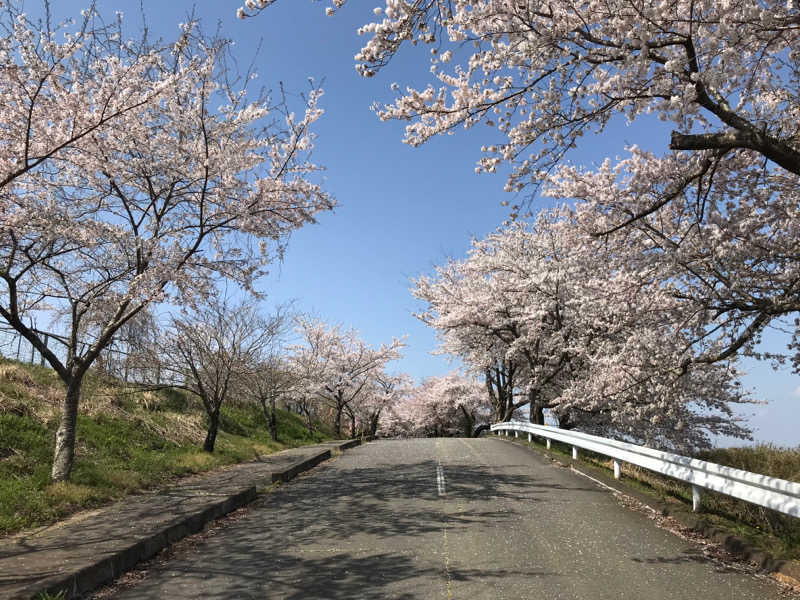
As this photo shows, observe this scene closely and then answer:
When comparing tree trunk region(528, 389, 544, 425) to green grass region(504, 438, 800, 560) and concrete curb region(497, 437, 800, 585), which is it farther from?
concrete curb region(497, 437, 800, 585)

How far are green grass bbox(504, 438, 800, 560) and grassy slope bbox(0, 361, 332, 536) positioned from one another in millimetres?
9301

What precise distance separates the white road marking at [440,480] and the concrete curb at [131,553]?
351cm

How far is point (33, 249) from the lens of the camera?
9.44 meters

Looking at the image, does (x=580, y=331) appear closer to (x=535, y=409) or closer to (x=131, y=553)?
(x=535, y=409)

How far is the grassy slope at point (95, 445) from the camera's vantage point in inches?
308

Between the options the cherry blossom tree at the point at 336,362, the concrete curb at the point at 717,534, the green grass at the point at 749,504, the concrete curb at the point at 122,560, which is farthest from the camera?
the cherry blossom tree at the point at 336,362

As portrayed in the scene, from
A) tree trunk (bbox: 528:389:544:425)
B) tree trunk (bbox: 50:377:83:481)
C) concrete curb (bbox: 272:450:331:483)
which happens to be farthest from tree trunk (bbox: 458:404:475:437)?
tree trunk (bbox: 50:377:83:481)

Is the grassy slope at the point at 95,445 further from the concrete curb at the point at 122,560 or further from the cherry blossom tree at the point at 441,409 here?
the cherry blossom tree at the point at 441,409

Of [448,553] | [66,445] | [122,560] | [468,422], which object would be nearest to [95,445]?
[66,445]

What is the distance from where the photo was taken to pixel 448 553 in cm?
565

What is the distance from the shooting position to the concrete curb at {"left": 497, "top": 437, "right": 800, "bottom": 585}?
5.02 meters

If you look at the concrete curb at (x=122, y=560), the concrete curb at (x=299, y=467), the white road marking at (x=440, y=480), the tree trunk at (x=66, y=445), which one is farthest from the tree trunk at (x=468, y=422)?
the concrete curb at (x=122, y=560)

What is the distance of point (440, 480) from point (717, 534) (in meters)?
5.28

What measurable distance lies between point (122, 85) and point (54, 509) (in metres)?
6.80
